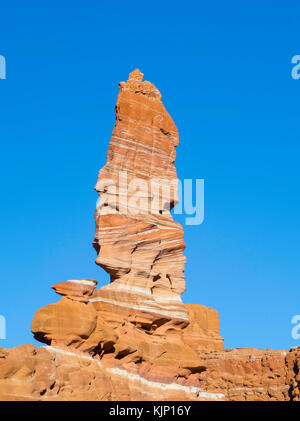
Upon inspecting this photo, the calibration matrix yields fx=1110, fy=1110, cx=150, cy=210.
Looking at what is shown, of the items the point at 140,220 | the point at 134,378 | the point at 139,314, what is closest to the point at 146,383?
the point at 134,378

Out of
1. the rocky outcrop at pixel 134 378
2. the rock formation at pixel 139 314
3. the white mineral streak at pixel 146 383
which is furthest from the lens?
the rock formation at pixel 139 314

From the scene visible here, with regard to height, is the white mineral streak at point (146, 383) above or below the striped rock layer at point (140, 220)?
below

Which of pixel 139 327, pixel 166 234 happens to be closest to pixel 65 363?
pixel 139 327

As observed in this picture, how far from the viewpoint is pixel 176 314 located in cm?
7544

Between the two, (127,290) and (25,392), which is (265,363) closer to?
(127,290)

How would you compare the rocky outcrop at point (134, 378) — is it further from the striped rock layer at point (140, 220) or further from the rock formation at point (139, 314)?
the striped rock layer at point (140, 220)

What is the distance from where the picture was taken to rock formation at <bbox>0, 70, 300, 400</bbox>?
6588 cm

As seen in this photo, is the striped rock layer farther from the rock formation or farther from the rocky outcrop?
the rocky outcrop

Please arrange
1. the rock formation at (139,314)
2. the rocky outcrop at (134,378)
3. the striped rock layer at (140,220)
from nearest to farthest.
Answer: the rocky outcrop at (134,378)
the rock formation at (139,314)
the striped rock layer at (140,220)

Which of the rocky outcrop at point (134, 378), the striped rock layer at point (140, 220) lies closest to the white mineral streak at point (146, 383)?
the rocky outcrop at point (134, 378)

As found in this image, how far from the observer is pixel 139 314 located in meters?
72.9

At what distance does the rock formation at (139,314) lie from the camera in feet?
216

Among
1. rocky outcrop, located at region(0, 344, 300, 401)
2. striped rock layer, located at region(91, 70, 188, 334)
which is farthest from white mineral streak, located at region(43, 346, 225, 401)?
striped rock layer, located at region(91, 70, 188, 334)

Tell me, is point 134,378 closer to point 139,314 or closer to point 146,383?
point 146,383
